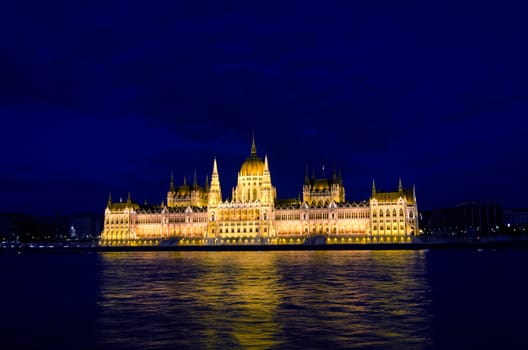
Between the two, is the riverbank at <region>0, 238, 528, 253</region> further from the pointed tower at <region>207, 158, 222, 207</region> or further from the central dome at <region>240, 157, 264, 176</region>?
the central dome at <region>240, 157, 264, 176</region>

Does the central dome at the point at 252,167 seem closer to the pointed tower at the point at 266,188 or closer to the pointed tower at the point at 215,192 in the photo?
the pointed tower at the point at 266,188

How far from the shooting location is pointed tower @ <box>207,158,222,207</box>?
16252cm

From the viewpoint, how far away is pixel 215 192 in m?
165

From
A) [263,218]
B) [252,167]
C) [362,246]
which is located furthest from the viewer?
[252,167]

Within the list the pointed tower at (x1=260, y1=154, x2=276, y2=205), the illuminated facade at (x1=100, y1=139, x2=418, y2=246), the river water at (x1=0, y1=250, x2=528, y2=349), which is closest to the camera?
the river water at (x1=0, y1=250, x2=528, y2=349)

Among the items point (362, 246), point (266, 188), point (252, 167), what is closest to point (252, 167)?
point (252, 167)

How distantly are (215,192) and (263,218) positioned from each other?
59.8 ft

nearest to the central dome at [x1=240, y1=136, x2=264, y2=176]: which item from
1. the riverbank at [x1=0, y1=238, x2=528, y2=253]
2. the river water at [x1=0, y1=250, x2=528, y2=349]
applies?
the riverbank at [x1=0, y1=238, x2=528, y2=253]

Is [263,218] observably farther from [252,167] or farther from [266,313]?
[266,313]

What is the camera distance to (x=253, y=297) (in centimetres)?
3534

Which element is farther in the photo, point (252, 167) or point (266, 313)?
point (252, 167)

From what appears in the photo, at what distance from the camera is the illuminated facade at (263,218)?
14450cm

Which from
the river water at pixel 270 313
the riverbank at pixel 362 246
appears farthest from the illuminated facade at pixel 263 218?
the river water at pixel 270 313

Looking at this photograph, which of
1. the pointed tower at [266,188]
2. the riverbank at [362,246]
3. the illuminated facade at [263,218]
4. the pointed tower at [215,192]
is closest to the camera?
the riverbank at [362,246]
